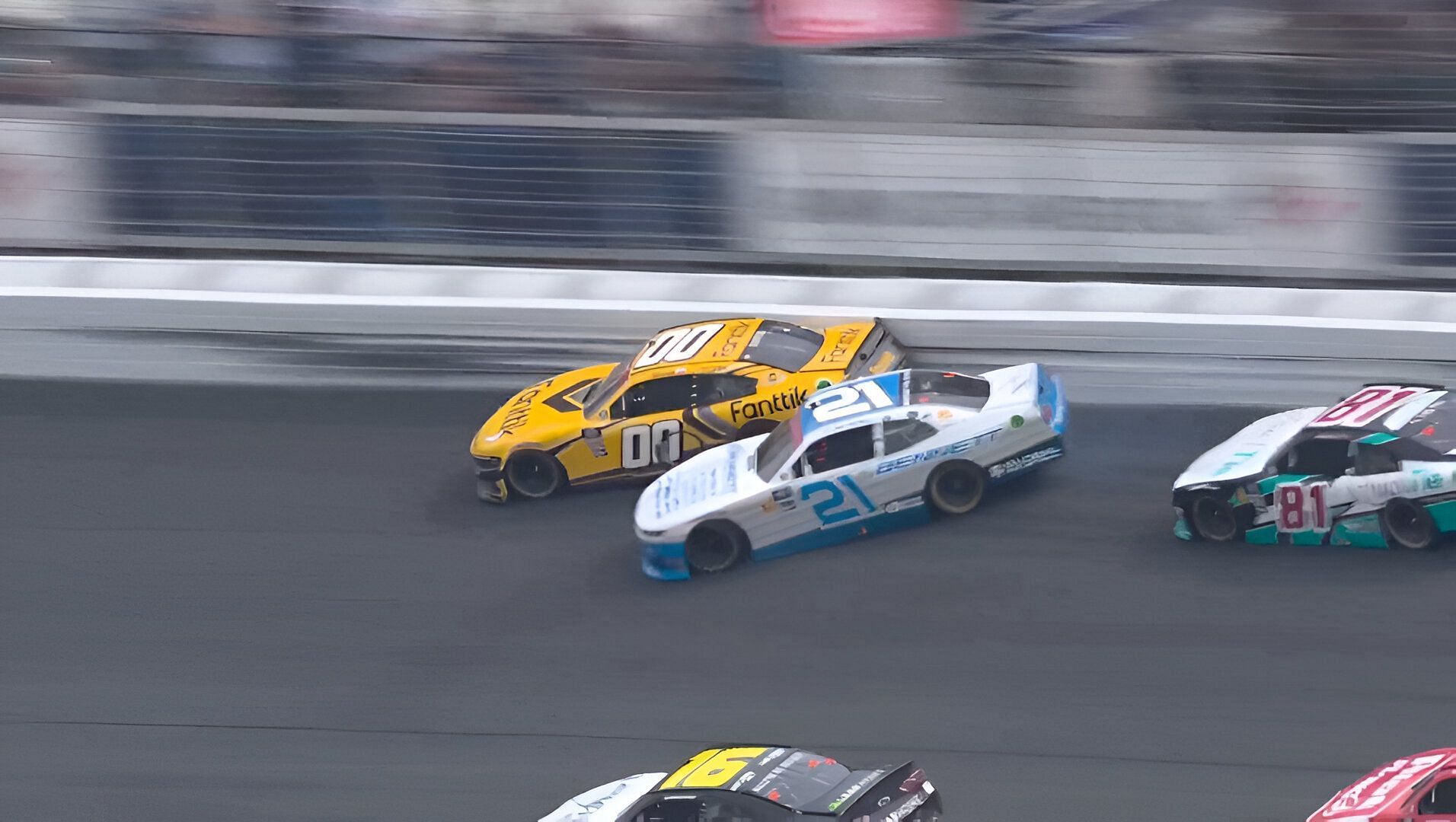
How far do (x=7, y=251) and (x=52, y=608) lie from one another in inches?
144

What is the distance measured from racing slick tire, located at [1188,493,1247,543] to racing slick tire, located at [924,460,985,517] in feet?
4.03

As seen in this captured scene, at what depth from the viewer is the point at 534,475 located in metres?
11.2

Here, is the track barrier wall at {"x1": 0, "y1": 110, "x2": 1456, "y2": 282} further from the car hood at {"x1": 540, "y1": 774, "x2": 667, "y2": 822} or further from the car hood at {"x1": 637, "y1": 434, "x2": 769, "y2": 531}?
the car hood at {"x1": 540, "y1": 774, "x2": 667, "y2": 822}

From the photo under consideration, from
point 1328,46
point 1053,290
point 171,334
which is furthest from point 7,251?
point 1328,46

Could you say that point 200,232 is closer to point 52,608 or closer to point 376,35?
point 376,35

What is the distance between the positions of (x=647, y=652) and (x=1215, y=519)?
3.21 m

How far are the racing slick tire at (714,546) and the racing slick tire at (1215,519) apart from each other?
2.53 metres

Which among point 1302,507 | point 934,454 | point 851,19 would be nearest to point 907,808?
point 934,454

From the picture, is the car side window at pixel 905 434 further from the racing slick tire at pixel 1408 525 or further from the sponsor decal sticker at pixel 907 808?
the sponsor decal sticker at pixel 907 808

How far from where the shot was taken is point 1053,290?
38.2 ft

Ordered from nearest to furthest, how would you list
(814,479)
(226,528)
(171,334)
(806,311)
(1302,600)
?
(1302,600) → (814,479) → (226,528) → (806,311) → (171,334)

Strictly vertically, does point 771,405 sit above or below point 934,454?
above

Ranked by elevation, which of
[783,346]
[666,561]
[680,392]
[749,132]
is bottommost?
[666,561]

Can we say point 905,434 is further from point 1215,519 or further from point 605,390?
point 605,390
